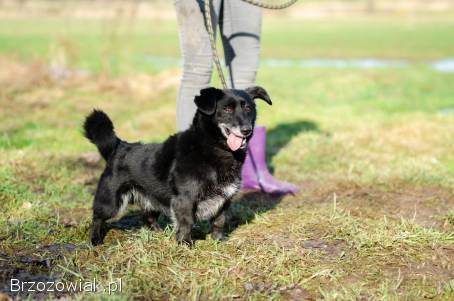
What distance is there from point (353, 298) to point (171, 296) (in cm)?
99

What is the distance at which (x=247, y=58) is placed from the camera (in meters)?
5.19

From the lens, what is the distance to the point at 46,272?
3.37 metres

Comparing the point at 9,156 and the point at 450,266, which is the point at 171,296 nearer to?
the point at 450,266

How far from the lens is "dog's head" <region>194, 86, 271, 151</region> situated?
149 inches

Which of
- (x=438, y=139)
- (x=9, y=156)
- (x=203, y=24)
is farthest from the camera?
(x=438, y=139)

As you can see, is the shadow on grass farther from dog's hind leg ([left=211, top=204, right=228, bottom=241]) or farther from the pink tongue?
the pink tongue

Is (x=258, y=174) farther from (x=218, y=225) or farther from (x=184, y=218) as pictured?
(x=184, y=218)

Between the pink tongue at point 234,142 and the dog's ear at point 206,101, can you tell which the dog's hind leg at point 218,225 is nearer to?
the pink tongue at point 234,142

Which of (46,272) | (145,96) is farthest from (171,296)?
(145,96)

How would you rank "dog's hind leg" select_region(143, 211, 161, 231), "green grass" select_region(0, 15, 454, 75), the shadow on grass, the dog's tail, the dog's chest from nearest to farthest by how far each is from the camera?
the dog's chest < the dog's tail < "dog's hind leg" select_region(143, 211, 161, 231) < the shadow on grass < "green grass" select_region(0, 15, 454, 75)

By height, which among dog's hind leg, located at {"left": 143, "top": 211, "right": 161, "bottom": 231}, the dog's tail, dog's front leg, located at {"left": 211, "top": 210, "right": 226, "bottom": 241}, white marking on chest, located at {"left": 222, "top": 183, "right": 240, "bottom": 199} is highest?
the dog's tail

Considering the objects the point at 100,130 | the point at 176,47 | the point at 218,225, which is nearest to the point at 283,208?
the point at 218,225

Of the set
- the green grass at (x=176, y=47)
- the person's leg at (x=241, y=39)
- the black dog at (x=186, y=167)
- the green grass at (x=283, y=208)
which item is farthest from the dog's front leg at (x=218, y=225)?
the green grass at (x=176, y=47)

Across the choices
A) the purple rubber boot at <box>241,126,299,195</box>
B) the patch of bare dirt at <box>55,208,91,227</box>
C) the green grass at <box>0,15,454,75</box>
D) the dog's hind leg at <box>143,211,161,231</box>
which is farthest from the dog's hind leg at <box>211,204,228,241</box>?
the green grass at <box>0,15,454,75</box>
